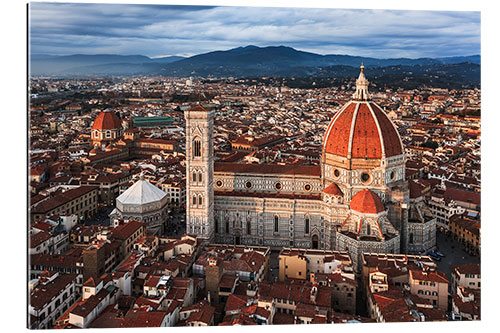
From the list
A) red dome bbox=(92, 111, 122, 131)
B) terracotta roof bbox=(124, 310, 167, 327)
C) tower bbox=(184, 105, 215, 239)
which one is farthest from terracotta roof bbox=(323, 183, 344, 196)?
red dome bbox=(92, 111, 122, 131)

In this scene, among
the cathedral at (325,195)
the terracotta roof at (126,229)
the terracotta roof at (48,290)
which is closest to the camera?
the terracotta roof at (48,290)

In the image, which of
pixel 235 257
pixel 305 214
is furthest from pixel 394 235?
pixel 235 257

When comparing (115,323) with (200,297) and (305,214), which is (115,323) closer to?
(200,297)

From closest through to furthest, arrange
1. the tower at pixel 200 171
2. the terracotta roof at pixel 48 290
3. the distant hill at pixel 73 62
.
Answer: the distant hill at pixel 73 62 < the terracotta roof at pixel 48 290 < the tower at pixel 200 171

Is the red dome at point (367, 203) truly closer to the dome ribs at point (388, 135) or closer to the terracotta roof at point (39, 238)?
the dome ribs at point (388, 135)

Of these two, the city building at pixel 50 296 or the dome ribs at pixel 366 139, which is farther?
the dome ribs at pixel 366 139

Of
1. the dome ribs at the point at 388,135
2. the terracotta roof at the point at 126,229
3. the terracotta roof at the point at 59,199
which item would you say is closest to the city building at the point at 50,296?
the terracotta roof at the point at 126,229

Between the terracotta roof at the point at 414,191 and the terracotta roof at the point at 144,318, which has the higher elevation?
the terracotta roof at the point at 414,191

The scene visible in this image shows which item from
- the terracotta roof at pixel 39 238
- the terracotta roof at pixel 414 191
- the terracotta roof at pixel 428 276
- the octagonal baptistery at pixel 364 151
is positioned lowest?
the terracotta roof at pixel 428 276
